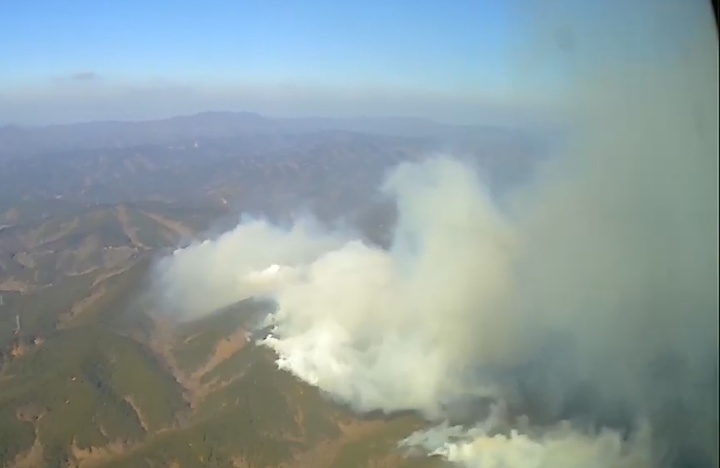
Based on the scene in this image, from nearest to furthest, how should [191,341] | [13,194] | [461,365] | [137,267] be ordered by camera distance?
[461,365]
[191,341]
[137,267]
[13,194]

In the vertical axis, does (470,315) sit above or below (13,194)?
below

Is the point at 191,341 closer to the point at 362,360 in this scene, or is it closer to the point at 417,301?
the point at 362,360

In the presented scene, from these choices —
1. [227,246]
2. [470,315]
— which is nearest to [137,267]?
[227,246]

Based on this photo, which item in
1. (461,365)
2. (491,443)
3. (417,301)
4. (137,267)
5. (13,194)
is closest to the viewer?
(491,443)

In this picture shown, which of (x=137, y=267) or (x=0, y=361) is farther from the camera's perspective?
(x=137, y=267)

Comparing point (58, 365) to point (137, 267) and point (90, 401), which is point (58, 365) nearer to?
point (90, 401)

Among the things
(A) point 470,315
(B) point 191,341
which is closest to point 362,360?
(A) point 470,315

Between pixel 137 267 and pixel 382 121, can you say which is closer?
pixel 137 267

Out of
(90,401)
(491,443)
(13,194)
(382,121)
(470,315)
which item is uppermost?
(382,121)

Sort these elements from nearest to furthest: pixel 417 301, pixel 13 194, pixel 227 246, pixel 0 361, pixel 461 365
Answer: pixel 461 365 → pixel 417 301 → pixel 0 361 → pixel 227 246 → pixel 13 194
